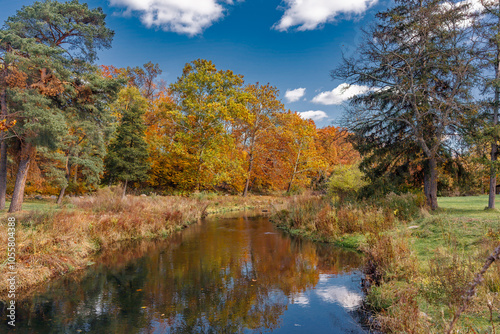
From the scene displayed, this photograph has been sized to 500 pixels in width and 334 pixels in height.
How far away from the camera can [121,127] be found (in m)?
30.0

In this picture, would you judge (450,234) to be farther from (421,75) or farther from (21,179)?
(21,179)

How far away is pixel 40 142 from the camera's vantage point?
14.8 m

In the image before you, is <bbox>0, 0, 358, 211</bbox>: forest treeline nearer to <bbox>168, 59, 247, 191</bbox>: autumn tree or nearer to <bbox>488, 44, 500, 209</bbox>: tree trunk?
<bbox>168, 59, 247, 191</bbox>: autumn tree

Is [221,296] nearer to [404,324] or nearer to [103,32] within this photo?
[404,324]

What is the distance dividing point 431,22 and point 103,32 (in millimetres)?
17792

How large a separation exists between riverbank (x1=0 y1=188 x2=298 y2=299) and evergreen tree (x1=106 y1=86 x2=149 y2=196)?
→ 12745 millimetres

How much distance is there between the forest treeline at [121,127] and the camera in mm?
15430

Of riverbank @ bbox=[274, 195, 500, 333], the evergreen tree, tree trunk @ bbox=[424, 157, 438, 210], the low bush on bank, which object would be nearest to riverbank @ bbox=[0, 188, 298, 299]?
the low bush on bank

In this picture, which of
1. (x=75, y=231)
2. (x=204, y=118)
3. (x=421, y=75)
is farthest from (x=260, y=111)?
(x=75, y=231)

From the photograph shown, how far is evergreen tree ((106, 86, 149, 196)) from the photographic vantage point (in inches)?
1164

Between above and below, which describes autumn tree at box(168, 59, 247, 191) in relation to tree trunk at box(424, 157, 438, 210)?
above

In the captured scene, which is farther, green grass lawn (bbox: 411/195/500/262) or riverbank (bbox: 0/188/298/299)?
green grass lawn (bbox: 411/195/500/262)

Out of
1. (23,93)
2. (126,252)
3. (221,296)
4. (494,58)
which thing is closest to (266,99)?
(494,58)

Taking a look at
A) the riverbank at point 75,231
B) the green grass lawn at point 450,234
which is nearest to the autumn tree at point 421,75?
the green grass lawn at point 450,234
